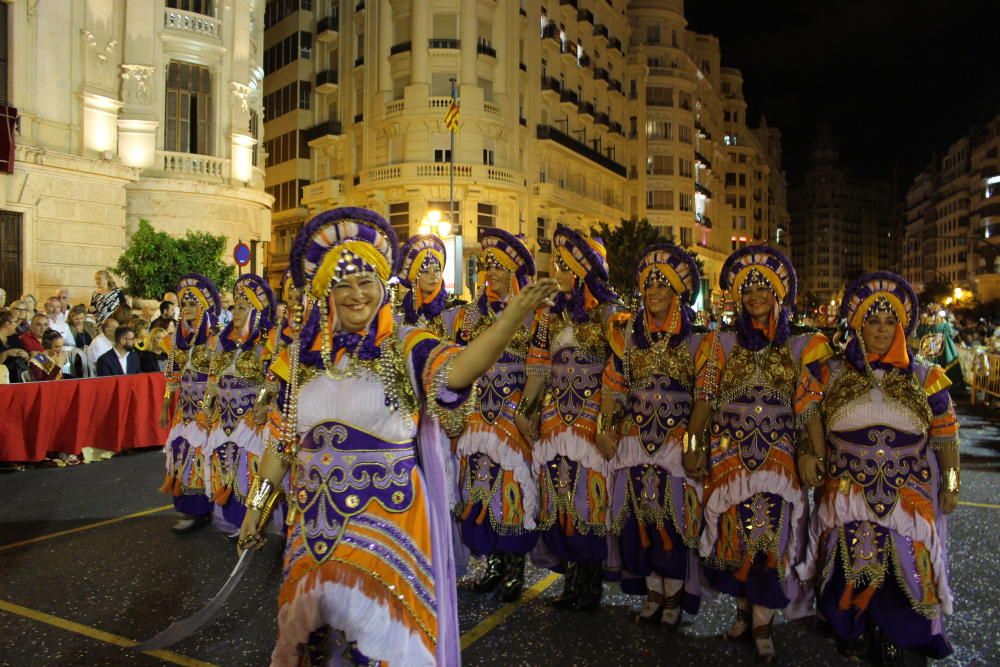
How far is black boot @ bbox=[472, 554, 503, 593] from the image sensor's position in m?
5.11

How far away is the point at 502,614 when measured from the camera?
473 cm

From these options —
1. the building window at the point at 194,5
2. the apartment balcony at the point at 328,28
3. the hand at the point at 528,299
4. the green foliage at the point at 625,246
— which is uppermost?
the apartment balcony at the point at 328,28

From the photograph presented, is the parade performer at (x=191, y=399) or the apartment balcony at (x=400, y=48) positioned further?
the apartment balcony at (x=400, y=48)

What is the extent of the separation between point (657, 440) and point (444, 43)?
114 feet

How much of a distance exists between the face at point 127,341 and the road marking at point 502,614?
783cm

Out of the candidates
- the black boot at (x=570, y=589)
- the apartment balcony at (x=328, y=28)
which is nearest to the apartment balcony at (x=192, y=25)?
the apartment balcony at (x=328, y=28)

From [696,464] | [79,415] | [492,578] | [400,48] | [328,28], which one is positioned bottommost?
[492,578]

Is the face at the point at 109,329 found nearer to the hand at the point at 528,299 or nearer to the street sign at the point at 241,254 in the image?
the street sign at the point at 241,254

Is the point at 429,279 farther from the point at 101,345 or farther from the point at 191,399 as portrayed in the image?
the point at 101,345

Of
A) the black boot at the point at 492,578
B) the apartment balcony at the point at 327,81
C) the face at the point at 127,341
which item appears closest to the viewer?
the black boot at the point at 492,578

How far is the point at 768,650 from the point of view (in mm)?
4086

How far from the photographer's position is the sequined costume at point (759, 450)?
13.5 ft

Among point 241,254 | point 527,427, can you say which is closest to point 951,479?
point 527,427

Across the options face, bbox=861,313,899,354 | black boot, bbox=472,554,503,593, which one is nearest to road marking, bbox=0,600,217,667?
black boot, bbox=472,554,503,593
